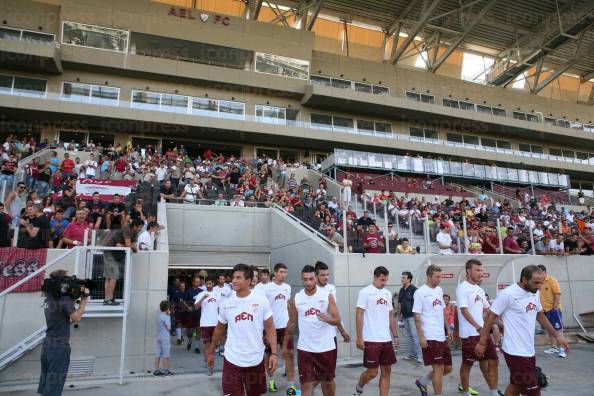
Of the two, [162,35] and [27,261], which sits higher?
[162,35]

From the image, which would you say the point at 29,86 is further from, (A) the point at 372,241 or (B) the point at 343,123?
(A) the point at 372,241

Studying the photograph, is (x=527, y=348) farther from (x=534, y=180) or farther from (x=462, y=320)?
(x=534, y=180)

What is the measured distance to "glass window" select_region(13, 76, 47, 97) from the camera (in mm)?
26559

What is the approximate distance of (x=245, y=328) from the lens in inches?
192

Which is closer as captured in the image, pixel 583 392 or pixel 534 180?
pixel 583 392

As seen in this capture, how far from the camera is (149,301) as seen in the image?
9.64m

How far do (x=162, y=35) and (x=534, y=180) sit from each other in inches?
1152

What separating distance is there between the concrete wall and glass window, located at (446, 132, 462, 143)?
32.4m

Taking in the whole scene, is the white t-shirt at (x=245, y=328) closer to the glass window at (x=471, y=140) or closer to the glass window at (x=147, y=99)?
the glass window at (x=147, y=99)

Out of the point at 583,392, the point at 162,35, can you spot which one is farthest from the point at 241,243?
the point at 162,35

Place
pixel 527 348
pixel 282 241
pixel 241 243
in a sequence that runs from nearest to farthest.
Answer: pixel 527 348, pixel 282 241, pixel 241 243

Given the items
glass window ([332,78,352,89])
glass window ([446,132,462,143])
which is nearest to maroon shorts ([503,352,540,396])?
glass window ([332,78,352,89])

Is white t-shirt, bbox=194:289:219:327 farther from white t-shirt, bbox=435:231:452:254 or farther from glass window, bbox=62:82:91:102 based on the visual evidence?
glass window, bbox=62:82:91:102

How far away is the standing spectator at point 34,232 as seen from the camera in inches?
360
